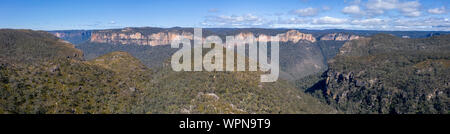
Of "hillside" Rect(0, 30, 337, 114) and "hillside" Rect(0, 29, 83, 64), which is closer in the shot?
"hillside" Rect(0, 30, 337, 114)

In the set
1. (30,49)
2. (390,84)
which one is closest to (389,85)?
(390,84)

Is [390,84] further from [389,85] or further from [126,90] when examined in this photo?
[126,90]

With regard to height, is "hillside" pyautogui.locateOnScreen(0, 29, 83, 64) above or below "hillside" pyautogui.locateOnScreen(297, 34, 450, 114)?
above

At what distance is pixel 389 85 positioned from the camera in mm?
122875

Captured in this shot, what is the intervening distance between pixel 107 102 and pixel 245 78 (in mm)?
45917

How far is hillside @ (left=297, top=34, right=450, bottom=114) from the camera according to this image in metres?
108

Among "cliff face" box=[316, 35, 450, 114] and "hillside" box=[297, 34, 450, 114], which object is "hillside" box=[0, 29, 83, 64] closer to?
"hillside" box=[297, 34, 450, 114]

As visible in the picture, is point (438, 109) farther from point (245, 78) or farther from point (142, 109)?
point (142, 109)

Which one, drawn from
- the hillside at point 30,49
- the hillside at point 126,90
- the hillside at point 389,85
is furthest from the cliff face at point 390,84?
the hillside at point 30,49

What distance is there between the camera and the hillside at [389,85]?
354 ft

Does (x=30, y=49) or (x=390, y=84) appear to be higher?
(x=30, y=49)

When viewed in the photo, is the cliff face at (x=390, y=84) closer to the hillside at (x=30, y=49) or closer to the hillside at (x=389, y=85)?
the hillside at (x=389, y=85)

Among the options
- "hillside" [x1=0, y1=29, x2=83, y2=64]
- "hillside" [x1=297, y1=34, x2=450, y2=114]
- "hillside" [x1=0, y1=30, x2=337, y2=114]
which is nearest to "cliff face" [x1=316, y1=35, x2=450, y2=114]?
"hillside" [x1=297, y1=34, x2=450, y2=114]
